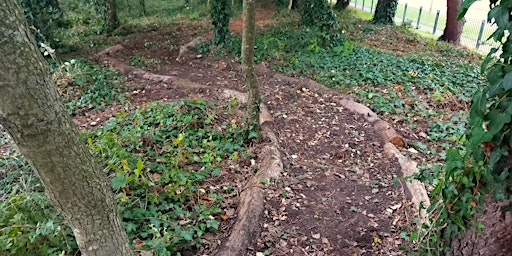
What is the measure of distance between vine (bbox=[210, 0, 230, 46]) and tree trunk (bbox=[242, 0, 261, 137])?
435 centimetres

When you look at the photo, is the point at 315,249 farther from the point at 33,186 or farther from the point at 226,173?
the point at 33,186

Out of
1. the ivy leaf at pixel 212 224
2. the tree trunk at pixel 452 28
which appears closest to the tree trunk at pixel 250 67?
the ivy leaf at pixel 212 224

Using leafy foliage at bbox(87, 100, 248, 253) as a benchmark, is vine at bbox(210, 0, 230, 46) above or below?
above

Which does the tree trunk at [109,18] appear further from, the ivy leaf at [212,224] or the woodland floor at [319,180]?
the ivy leaf at [212,224]

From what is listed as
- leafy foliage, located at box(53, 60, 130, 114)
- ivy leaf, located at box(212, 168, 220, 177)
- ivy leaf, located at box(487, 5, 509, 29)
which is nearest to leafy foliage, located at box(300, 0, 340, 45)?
leafy foliage, located at box(53, 60, 130, 114)

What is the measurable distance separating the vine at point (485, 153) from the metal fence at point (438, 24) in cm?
1008

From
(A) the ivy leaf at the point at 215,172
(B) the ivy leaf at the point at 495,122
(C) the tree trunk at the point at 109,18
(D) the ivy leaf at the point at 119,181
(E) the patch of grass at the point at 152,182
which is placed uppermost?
(B) the ivy leaf at the point at 495,122

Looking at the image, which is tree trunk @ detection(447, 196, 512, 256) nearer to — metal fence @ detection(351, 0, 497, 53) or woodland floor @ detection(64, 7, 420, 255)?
woodland floor @ detection(64, 7, 420, 255)

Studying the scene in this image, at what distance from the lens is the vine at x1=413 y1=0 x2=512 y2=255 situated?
158 cm

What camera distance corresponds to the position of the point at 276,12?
43.8 feet

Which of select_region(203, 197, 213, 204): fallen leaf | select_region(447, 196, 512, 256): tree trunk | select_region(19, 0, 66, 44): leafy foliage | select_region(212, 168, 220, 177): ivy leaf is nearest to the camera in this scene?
select_region(447, 196, 512, 256): tree trunk

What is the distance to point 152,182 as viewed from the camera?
295 cm

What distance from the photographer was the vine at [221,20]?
803 centimetres

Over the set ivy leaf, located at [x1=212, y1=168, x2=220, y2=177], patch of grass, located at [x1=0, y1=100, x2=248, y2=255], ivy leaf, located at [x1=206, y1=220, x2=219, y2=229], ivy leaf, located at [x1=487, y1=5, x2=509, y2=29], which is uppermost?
ivy leaf, located at [x1=487, y1=5, x2=509, y2=29]
